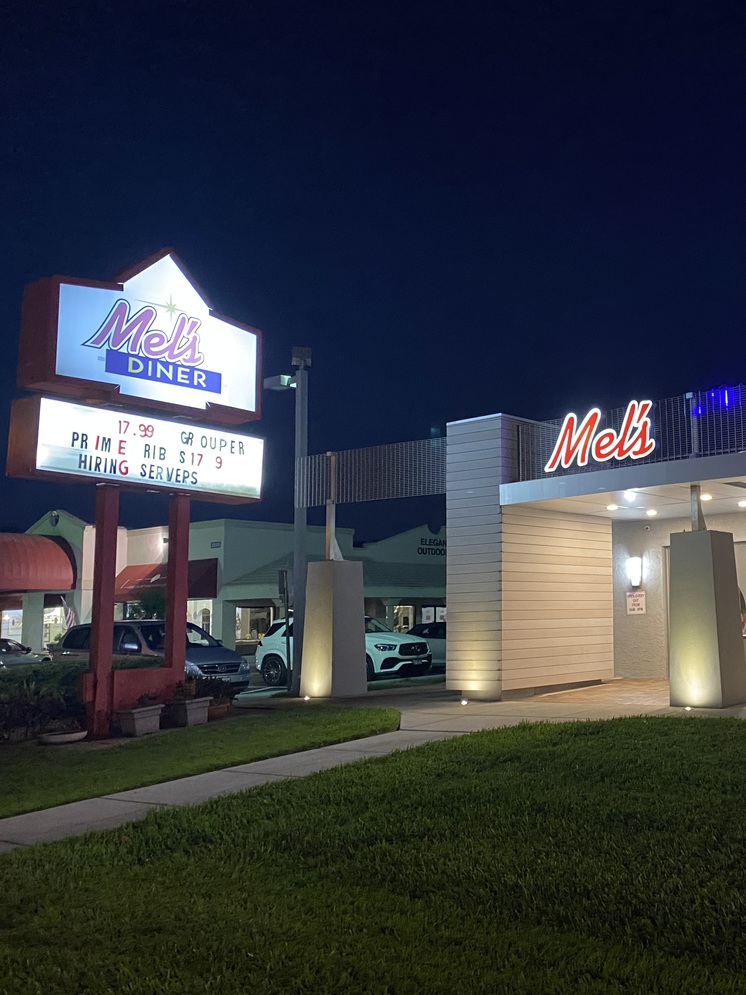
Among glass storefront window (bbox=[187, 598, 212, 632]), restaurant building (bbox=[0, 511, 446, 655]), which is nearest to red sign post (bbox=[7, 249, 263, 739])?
restaurant building (bbox=[0, 511, 446, 655])

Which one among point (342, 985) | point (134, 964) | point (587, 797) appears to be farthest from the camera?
point (587, 797)

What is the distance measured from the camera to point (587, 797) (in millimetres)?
7645

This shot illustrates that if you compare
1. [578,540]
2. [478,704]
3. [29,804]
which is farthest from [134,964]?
[578,540]

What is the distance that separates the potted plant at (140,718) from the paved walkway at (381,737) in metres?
2.87

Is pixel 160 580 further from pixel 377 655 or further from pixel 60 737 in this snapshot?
pixel 60 737

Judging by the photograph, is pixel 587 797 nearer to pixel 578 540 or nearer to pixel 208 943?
pixel 208 943

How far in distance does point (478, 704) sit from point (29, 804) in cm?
832

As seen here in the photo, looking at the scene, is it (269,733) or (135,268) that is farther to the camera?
(135,268)

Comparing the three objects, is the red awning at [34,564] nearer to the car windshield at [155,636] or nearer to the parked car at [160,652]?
the parked car at [160,652]

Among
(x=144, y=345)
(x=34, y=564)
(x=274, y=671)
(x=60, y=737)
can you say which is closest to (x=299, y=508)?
(x=274, y=671)

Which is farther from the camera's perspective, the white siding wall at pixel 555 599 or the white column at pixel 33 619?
the white column at pixel 33 619

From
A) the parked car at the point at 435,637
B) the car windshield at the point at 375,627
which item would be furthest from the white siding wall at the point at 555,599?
the parked car at the point at 435,637

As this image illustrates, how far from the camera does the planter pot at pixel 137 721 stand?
553 inches

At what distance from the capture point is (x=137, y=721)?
1408 centimetres
